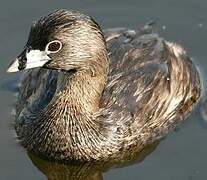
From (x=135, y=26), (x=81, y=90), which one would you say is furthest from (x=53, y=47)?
(x=135, y=26)

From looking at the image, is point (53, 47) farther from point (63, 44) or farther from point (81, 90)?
point (81, 90)

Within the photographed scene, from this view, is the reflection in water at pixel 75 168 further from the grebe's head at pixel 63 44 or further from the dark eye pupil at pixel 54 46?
the dark eye pupil at pixel 54 46

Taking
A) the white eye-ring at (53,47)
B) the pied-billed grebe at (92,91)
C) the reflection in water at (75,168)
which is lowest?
the reflection in water at (75,168)

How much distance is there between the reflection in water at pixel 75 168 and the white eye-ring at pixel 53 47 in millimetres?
1399

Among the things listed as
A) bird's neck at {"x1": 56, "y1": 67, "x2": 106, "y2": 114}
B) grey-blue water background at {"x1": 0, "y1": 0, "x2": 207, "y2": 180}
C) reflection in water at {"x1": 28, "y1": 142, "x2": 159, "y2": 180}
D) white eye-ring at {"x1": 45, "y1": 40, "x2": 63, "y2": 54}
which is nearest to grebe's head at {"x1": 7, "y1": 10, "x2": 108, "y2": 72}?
white eye-ring at {"x1": 45, "y1": 40, "x2": 63, "y2": 54}

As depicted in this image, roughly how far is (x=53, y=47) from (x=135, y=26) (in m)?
2.72

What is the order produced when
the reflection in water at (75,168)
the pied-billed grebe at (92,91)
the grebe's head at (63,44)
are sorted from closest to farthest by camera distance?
the grebe's head at (63,44) → the pied-billed grebe at (92,91) → the reflection in water at (75,168)

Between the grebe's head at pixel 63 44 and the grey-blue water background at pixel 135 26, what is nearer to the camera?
the grebe's head at pixel 63 44

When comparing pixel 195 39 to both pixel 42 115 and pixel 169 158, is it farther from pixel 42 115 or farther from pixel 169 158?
pixel 42 115

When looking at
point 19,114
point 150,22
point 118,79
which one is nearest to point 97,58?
point 118,79

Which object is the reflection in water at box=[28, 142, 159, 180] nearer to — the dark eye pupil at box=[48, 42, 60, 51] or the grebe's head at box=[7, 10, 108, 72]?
the grebe's head at box=[7, 10, 108, 72]

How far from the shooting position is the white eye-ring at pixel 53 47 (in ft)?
25.5

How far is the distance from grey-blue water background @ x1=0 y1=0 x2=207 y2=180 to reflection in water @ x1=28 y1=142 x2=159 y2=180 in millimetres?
64

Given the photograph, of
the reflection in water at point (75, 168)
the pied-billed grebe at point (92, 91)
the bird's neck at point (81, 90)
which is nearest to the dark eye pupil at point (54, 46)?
the pied-billed grebe at point (92, 91)
